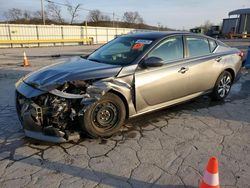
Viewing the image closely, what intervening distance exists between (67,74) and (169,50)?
1847 mm

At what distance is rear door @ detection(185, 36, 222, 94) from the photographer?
424 cm

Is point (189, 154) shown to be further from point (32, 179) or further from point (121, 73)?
point (32, 179)

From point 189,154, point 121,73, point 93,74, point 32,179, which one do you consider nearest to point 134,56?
point 121,73

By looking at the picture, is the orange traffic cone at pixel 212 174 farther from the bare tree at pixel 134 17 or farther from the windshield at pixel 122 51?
the bare tree at pixel 134 17

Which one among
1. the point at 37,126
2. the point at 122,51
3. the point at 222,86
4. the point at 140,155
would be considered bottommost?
the point at 140,155

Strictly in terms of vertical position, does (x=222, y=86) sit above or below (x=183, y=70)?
below

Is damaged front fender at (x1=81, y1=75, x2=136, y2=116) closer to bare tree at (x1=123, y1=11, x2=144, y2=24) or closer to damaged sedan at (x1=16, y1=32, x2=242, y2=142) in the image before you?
damaged sedan at (x1=16, y1=32, x2=242, y2=142)

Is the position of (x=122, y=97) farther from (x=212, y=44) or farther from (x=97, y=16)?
(x=97, y=16)

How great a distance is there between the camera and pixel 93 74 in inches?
127

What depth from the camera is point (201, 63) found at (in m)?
4.34

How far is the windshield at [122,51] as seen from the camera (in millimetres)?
3726

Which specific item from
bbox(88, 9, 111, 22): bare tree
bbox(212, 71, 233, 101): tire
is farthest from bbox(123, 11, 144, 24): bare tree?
bbox(212, 71, 233, 101): tire

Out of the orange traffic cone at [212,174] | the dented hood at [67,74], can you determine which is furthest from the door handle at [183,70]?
Result: the orange traffic cone at [212,174]

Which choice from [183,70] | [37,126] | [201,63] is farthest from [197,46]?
[37,126]
